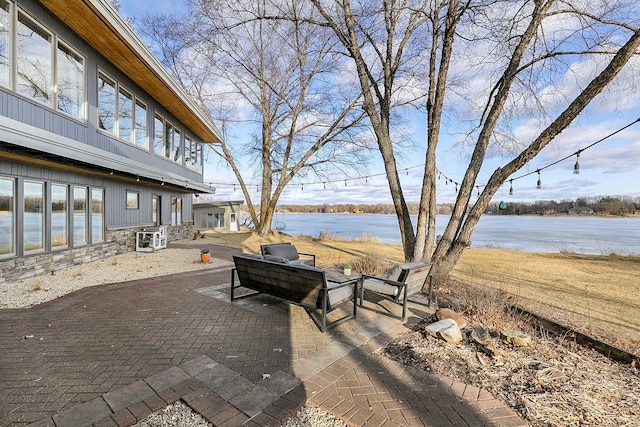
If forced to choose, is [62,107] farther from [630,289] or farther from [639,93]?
[630,289]

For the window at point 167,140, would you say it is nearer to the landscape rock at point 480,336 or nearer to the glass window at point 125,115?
the glass window at point 125,115

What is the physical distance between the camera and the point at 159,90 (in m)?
10.6

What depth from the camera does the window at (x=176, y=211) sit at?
14.8m

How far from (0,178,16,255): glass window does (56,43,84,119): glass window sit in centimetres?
207

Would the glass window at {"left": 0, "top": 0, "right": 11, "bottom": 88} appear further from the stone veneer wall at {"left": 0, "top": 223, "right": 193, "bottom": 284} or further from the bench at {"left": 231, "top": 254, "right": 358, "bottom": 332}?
the bench at {"left": 231, "top": 254, "right": 358, "bottom": 332}

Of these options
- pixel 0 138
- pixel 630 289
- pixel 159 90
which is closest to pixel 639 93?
pixel 630 289

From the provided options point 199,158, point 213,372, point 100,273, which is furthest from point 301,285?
point 199,158

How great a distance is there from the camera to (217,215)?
88.1 feet

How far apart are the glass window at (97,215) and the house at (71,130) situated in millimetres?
29

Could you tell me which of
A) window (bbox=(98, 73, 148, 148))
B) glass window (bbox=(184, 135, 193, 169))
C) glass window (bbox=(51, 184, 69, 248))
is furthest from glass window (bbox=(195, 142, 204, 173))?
glass window (bbox=(51, 184, 69, 248))

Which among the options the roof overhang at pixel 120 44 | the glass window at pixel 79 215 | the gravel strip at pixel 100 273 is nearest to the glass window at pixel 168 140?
the roof overhang at pixel 120 44

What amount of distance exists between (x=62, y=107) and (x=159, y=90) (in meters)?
4.04

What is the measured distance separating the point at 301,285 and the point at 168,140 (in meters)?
11.6

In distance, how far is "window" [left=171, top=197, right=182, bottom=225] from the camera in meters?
14.8
